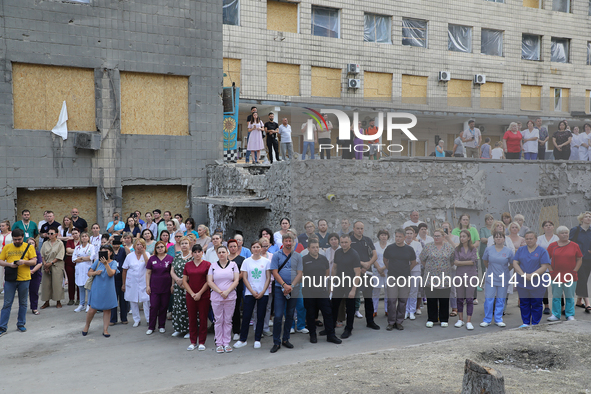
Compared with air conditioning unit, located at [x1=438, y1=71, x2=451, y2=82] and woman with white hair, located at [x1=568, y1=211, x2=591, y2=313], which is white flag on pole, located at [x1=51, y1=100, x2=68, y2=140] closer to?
woman with white hair, located at [x1=568, y1=211, x2=591, y2=313]

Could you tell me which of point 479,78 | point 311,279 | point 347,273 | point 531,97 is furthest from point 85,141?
point 531,97

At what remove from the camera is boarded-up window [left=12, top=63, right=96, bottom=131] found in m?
13.7

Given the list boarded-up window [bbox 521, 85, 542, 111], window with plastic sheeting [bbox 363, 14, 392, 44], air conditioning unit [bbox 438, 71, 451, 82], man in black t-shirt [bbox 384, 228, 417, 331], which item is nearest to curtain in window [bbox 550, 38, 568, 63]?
boarded-up window [bbox 521, 85, 542, 111]

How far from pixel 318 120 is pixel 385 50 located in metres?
10.8

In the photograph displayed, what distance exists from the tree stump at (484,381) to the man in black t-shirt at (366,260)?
12.3 ft

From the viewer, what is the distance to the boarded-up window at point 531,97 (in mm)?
27375

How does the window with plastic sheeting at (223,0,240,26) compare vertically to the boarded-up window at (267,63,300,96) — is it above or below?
above

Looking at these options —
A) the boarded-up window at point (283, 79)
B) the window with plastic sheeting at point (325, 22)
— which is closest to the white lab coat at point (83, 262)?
the boarded-up window at point (283, 79)

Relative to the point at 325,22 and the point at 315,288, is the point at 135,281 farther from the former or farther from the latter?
the point at 325,22

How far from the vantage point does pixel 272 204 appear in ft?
40.2

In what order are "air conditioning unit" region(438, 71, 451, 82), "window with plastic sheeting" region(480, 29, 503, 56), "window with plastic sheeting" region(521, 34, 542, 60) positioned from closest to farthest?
1. "air conditioning unit" region(438, 71, 451, 82)
2. "window with plastic sheeting" region(480, 29, 503, 56)
3. "window with plastic sheeting" region(521, 34, 542, 60)

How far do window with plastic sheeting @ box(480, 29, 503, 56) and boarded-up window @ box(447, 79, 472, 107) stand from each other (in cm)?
221

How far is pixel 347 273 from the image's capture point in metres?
8.46

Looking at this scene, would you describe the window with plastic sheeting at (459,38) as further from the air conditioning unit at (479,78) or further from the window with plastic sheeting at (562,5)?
the window with plastic sheeting at (562,5)
